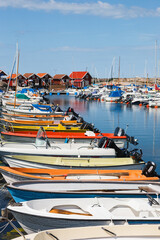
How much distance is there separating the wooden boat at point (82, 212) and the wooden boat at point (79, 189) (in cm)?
15

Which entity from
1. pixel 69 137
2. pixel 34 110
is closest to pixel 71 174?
pixel 69 137

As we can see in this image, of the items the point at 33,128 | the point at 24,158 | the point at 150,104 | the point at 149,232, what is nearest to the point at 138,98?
the point at 150,104

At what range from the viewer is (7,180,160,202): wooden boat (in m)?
8.82

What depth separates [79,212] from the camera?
27.7 feet

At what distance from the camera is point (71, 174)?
10.7 meters

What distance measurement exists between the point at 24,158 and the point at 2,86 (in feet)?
237

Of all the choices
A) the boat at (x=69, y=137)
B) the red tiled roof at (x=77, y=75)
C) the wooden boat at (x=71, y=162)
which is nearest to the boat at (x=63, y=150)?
the wooden boat at (x=71, y=162)

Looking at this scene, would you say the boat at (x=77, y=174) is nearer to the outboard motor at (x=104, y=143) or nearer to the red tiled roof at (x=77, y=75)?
the outboard motor at (x=104, y=143)

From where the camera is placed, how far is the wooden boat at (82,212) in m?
7.53

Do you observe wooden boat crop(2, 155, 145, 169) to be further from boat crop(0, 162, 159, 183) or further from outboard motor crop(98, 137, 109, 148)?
outboard motor crop(98, 137, 109, 148)

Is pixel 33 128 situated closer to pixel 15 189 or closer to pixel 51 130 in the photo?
pixel 51 130

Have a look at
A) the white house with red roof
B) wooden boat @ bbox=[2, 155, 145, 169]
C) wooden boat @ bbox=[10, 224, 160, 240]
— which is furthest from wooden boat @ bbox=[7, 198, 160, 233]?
the white house with red roof

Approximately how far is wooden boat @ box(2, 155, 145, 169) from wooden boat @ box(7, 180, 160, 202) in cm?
225

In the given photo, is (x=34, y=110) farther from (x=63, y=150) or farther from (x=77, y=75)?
(x=77, y=75)
